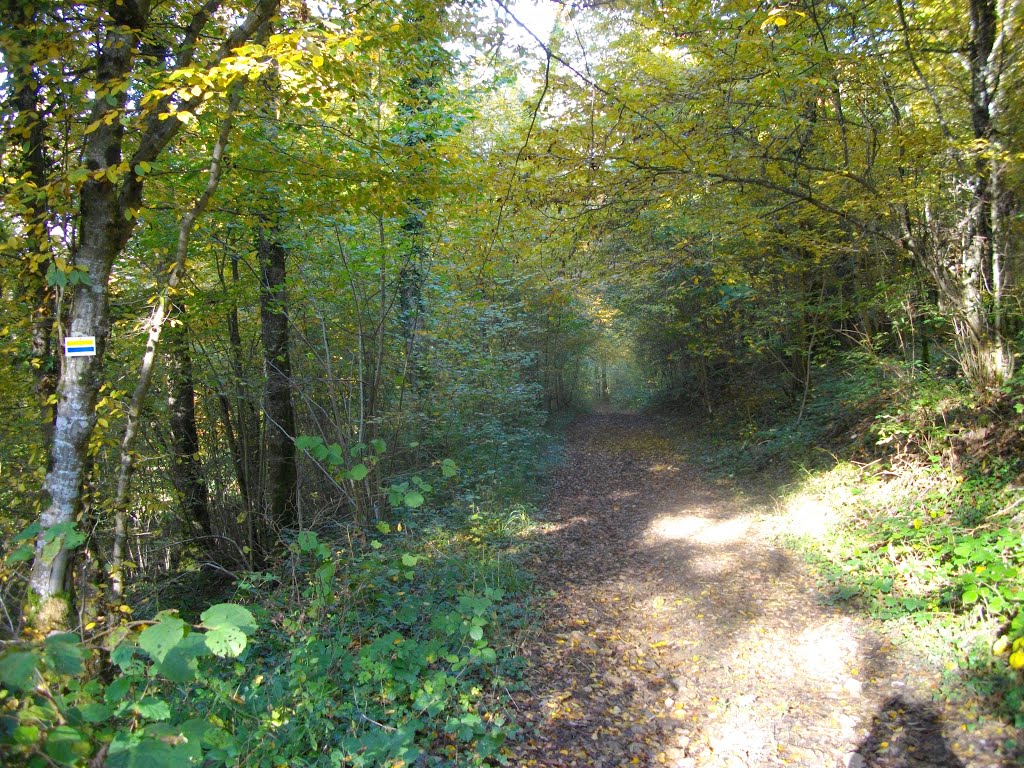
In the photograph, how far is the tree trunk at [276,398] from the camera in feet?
21.5

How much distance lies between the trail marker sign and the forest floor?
359 cm

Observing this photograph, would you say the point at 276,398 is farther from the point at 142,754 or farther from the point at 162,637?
the point at 142,754

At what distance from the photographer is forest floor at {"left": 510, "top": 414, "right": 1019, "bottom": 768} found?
334 cm

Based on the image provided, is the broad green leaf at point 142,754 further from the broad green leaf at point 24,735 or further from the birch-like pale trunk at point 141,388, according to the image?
the birch-like pale trunk at point 141,388

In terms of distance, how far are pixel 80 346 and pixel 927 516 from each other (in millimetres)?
7277

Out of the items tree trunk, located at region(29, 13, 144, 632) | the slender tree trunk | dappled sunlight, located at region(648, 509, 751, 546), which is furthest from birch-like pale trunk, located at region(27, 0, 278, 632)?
dappled sunlight, located at region(648, 509, 751, 546)

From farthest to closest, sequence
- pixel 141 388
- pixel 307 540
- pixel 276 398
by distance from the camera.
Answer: pixel 276 398
pixel 307 540
pixel 141 388

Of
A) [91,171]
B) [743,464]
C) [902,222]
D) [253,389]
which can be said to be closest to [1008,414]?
[902,222]

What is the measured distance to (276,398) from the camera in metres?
6.88

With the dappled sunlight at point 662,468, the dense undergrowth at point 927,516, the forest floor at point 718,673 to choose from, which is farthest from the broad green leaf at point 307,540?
the dappled sunlight at point 662,468

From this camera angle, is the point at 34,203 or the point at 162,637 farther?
the point at 34,203

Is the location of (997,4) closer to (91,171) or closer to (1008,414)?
(1008,414)

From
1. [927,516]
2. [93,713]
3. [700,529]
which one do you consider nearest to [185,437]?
[93,713]

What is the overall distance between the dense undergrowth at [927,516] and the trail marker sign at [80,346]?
18.8ft
